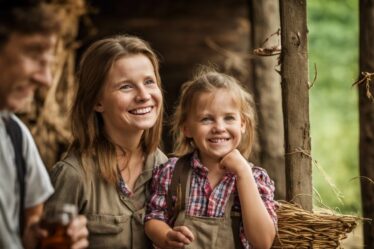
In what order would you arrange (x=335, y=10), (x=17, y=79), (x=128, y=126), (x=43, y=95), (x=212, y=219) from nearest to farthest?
(x=17, y=79) < (x=212, y=219) < (x=128, y=126) < (x=43, y=95) < (x=335, y=10)

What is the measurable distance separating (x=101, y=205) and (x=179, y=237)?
645 mm

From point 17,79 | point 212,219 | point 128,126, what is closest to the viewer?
point 17,79

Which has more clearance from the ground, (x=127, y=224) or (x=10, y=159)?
(x=10, y=159)

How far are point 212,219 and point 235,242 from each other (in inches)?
6.7

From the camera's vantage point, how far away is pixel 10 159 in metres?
2.82

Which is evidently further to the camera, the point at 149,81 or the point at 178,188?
the point at 149,81

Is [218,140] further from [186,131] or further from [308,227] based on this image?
[308,227]

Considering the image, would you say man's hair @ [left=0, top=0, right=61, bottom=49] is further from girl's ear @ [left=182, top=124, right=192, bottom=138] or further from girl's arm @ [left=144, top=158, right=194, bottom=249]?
girl's ear @ [left=182, top=124, right=192, bottom=138]

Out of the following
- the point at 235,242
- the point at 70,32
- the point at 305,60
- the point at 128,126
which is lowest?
the point at 235,242

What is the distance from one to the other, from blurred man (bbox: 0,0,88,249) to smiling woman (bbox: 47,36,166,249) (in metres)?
0.87

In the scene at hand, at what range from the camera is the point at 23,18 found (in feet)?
8.60

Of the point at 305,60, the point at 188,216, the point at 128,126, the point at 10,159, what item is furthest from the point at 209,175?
the point at 10,159

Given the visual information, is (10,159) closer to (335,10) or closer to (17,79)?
(17,79)

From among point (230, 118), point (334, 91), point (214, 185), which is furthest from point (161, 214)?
point (334, 91)
